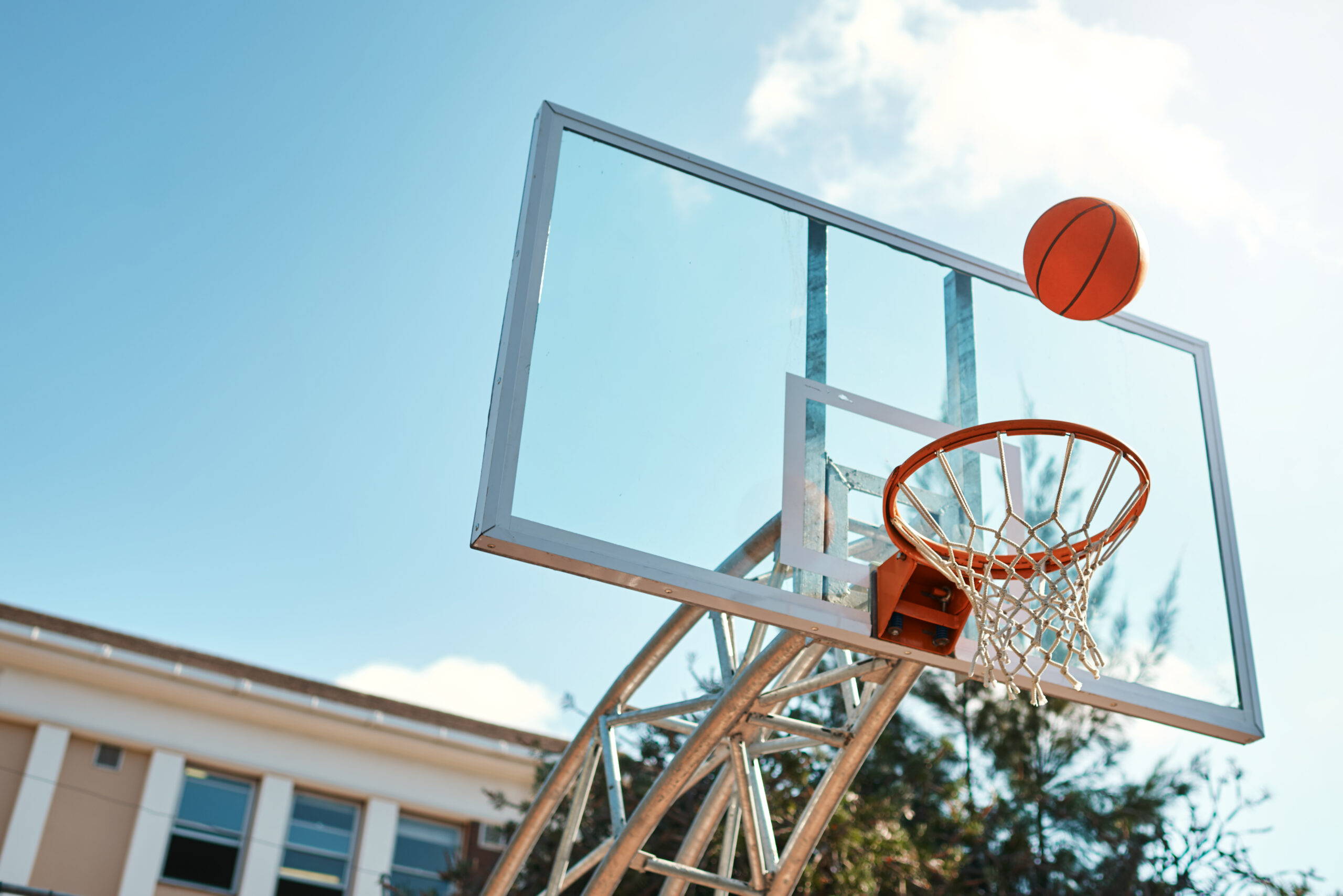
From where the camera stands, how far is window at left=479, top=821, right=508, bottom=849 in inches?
495

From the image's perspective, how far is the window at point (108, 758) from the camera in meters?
11.2

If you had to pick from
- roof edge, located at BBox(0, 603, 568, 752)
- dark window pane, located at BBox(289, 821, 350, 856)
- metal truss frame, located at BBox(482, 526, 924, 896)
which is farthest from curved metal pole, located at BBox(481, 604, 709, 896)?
dark window pane, located at BBox(289, 821, 350, 856)

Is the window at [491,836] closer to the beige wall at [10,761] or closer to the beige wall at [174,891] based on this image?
the beige wall at [174,891]

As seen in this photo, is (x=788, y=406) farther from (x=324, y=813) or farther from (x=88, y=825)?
(x=324, y=813)

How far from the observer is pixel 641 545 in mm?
4305

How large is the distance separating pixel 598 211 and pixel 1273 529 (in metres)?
3.49

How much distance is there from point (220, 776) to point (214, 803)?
0.25 m

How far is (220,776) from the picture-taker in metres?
11.8

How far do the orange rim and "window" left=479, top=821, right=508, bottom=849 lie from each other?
908cm

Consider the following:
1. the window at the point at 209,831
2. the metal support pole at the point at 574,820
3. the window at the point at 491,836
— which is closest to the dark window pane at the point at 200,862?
the window at the point at 209,831

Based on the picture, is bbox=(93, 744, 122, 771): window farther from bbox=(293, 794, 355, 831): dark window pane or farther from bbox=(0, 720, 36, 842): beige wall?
bbox=(293, 794, 355, 831): dark window pane

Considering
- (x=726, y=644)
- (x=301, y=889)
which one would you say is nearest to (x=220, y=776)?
(x=301, y=889)

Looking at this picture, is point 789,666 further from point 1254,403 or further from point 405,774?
point 405,774

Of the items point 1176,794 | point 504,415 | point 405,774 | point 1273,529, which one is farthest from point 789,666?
point 405,774
